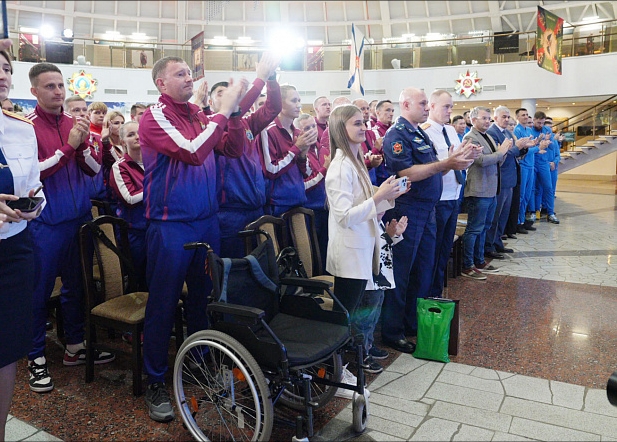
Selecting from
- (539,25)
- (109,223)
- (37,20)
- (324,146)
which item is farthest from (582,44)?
(37,20)

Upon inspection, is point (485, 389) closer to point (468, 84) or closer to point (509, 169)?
point (509, 169)

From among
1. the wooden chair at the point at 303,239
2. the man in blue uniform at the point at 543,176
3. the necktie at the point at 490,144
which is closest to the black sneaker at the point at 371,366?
the wooden chair at the point at 303,239

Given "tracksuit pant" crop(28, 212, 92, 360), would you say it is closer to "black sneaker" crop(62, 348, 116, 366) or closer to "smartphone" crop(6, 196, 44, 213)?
"black sneaker" crop(62, 348, 116, 366)

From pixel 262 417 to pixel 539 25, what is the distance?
13091 millimetres

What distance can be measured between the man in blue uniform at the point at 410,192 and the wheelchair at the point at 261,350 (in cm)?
91

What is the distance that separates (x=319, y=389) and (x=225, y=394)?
1.99 feet

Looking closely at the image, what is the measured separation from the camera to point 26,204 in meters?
1.81

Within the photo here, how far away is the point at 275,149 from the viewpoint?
364 cm

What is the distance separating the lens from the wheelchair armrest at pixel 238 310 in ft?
6.80

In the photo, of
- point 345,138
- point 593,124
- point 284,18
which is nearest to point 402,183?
point 345,138

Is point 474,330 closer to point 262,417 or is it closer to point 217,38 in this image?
point 262,417

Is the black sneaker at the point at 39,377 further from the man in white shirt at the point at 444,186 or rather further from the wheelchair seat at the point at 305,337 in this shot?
the man in white shirt at the point at 444,186

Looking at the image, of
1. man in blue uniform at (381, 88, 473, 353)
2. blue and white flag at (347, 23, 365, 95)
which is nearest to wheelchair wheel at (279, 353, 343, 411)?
man in blue uniform at (381, 88, 473, 353)

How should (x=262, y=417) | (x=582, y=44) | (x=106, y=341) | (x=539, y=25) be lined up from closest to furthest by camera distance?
1. (x=262, y=417)
2. (x=106, y=341)
3. (x=539, y=25)
4. (x=582, y=44)
